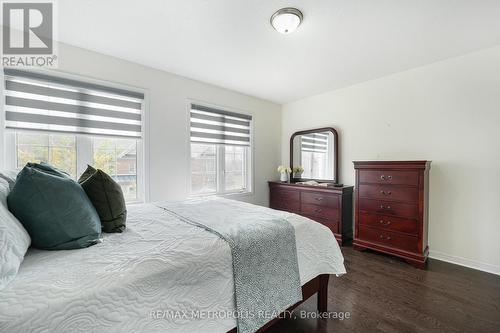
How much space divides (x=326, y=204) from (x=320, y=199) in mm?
119

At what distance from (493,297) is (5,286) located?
10.7ft

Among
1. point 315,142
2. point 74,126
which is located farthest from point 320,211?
point 74,126

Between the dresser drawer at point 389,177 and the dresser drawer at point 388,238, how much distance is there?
63cm

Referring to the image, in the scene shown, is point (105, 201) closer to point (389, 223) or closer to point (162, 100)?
point (162, 100)

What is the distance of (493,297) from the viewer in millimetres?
1895

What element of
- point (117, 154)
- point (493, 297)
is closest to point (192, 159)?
point (117, 154)

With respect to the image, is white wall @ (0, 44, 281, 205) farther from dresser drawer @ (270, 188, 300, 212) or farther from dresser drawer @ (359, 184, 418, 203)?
dresser drawer @ (359, 184, 418, 203)

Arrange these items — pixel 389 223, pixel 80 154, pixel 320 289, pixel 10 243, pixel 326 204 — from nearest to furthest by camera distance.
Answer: pixel 10 243
pixel 320 289
pixel 80 154
pixel 389 223
pixel 326 204

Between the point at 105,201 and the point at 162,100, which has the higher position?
the point at 162,100

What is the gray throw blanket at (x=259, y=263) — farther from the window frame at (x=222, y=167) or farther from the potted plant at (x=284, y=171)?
the potted plant at (x=284, y=171)

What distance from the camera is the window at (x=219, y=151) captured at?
11.0ft

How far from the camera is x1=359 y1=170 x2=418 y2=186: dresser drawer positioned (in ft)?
8.23

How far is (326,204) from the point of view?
3.30m

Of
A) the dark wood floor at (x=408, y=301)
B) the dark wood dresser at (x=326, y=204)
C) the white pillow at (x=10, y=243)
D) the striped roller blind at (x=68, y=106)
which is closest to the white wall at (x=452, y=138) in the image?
the dark wood floor at (x=408, y=301)
